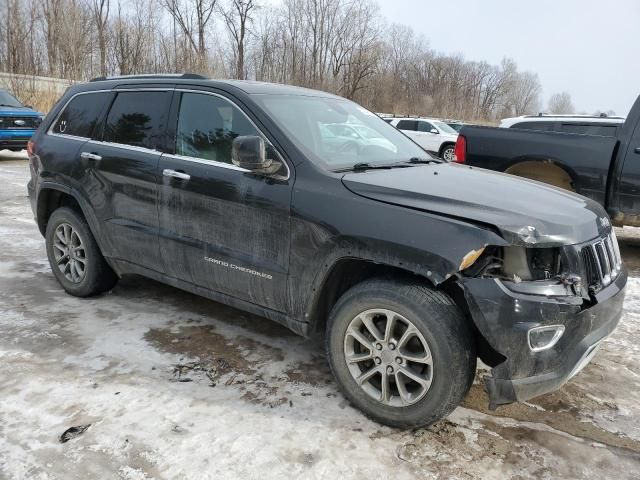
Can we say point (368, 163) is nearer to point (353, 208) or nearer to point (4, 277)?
point (353, 208)

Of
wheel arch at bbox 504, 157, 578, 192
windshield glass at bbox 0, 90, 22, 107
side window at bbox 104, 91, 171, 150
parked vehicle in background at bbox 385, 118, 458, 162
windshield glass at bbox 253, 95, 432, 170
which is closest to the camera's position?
windshield glass at bbox 253, 95, 432, 170

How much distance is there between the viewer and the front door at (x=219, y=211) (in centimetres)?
311

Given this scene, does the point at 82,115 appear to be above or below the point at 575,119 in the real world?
below

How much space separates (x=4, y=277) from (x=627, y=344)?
548 cm

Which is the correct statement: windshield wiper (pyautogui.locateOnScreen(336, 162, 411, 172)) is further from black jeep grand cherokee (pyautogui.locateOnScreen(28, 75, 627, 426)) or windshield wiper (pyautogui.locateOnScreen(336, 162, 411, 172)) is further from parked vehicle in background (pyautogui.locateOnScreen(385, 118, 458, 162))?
parked vehicle in background (pyautogui.locateOnScreen(385, 118, 458, 162))

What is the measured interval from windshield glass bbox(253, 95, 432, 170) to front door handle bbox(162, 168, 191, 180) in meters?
0.69

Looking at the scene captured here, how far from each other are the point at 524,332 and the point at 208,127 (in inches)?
93.4

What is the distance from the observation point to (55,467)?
2412 millimetres

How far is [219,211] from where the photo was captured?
3.32 meters

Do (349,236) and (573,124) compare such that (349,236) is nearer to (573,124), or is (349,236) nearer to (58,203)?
(58,203)

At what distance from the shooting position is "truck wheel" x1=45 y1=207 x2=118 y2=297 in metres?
4.33

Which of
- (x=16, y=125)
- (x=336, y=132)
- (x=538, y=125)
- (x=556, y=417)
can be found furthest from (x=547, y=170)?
(x=16, y=125)

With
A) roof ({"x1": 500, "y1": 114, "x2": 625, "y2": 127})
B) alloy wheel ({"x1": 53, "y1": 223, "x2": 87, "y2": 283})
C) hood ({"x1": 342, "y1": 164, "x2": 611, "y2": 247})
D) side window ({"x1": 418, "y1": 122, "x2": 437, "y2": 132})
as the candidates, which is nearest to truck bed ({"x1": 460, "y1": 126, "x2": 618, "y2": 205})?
roof ({"x1": 500, "y1": 114, "x2": 625, "y2": 127})

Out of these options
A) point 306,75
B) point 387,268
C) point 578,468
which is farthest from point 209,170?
point 306,75
